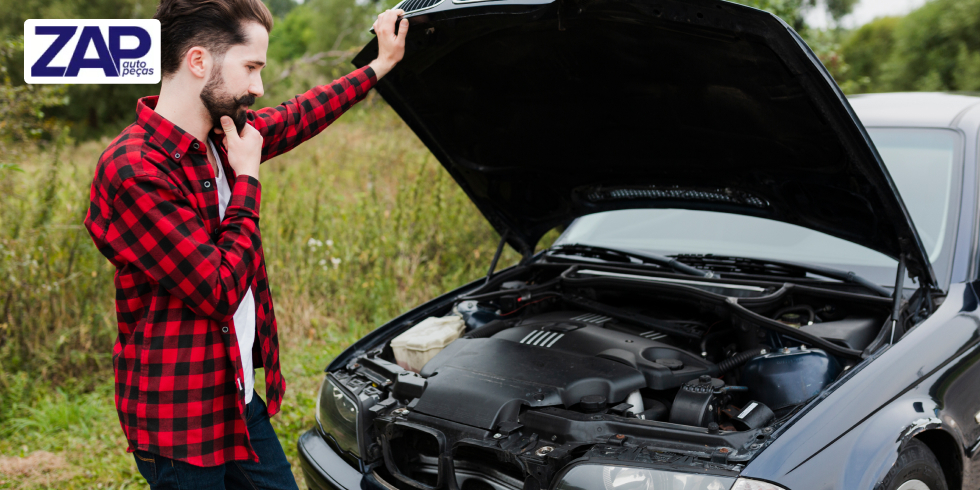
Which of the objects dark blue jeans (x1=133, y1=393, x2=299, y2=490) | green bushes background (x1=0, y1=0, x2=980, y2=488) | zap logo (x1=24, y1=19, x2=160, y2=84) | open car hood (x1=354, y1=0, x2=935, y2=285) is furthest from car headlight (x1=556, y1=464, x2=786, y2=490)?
zap logo (x1=24, y1=19, x2=160, y2=84)

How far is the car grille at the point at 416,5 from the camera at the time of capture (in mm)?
2117

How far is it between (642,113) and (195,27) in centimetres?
152

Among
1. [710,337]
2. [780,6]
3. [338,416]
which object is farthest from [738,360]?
[780,6]

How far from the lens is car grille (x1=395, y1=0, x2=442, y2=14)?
2.12 metres

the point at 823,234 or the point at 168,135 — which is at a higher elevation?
the point at 168,135

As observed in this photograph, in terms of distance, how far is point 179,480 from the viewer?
1.62 metres

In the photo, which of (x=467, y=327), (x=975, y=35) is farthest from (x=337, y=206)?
(x=975, y=35)

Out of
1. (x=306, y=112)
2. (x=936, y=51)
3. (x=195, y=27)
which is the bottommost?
(x=306, y=112)

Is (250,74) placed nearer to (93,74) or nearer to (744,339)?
(744,339)

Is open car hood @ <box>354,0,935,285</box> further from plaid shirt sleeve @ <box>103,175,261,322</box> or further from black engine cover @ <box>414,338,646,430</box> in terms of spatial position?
plaid shirt sleeve @ <box>103,175,261,322</box>

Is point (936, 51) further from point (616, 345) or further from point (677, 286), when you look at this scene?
point (616, 345)

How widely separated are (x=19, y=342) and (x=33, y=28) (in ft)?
6.50

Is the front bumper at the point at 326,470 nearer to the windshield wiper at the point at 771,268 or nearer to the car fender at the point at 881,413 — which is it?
the car fender at the point at 881,413

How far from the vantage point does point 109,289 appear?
462 cm
